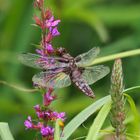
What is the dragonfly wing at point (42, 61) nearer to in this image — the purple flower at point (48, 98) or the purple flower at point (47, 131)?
the purple flower at point (48, 98)

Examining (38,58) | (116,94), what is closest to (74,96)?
(38,58)

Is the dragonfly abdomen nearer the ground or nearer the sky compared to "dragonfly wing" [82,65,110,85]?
nearer the ground

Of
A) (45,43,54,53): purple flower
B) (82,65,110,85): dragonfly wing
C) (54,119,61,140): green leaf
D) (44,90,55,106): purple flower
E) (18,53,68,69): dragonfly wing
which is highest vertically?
(45,43,54,53): purple flower

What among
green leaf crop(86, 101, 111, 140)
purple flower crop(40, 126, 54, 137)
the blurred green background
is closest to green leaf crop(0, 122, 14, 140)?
purple flower crop(40, 126, 54, 137)

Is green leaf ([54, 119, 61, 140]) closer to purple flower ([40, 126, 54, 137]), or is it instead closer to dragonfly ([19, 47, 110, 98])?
purple flower ([40, 126, 54, 137])

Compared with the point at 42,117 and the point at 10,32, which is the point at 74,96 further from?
the point at 42,117

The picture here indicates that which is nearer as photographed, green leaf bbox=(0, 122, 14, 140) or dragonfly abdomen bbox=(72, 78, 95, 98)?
green leaf bbox=(0, 122, 14, 140)

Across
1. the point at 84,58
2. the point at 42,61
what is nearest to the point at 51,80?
the point at 42,61

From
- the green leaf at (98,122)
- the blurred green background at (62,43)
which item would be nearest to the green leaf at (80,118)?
the green leaf at (98,122)
